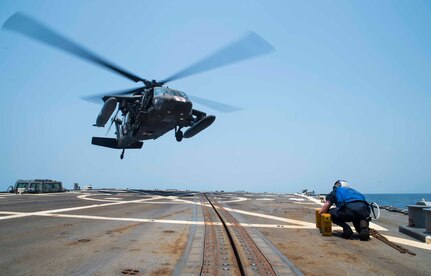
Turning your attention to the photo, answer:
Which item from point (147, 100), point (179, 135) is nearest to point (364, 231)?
point (147, 100)

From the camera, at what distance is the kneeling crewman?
6750 millimetres

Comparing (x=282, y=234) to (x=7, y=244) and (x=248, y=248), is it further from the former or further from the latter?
(x=7, y=244)

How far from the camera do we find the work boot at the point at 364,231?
6598mm

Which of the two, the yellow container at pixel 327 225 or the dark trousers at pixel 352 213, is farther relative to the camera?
the yellow container at pixel 327 225

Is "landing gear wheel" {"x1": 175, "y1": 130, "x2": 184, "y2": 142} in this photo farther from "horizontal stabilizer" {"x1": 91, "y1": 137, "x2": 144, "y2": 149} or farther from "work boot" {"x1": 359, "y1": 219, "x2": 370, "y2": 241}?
"work boot" {"x1": 359, "y1": 219, "x2": 370, "y2": 241}

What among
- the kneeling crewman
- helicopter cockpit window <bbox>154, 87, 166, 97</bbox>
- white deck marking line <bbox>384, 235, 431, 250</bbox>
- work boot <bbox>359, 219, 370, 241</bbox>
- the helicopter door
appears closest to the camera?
white deck marking line <bbox>384, 235, 431, 250</bbox>

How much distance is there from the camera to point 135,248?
18.0 feet

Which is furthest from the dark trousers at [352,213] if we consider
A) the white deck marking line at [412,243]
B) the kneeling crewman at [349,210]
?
the white deck marking line at [412,243]

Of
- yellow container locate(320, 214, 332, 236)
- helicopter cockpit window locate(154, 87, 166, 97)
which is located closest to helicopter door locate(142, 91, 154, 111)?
helicopter cockpit window locate(154, 87, 166, 97)

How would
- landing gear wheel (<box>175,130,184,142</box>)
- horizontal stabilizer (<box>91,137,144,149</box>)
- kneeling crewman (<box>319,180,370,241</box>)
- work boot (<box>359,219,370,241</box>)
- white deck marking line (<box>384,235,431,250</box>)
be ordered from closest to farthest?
1. white deck marking line (<box>384,235,431,250</box>)
2. work boot (<box>359,219,370,241</box>)
3. kneeling crewman (<box>319,180,370,241</box>)
4. landing gear wheel (<box>175,130,184,142</box>)
5. horizontal stabilizer (<box>91,137,144,149</box>)

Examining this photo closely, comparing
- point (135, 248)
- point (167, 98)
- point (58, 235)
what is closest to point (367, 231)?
point (135, 248)

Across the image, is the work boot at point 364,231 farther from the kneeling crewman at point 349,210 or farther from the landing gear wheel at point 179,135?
the landing gear wheel at point 179,135

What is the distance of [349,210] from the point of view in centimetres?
693

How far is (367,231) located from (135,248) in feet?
16.3
